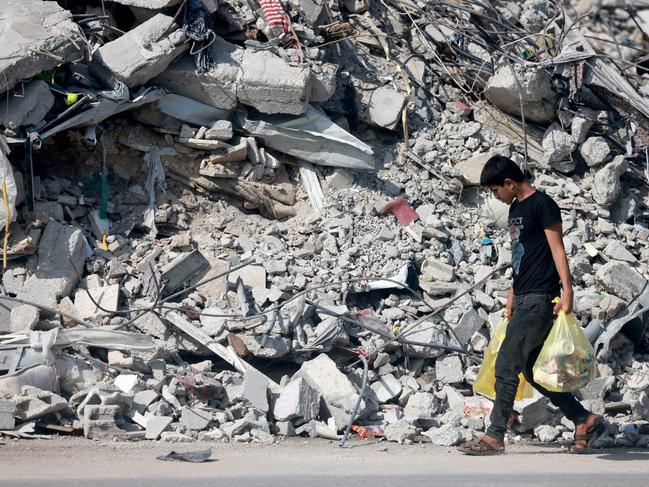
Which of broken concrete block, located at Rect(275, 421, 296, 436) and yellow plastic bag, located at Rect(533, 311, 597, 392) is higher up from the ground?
yellow plastic bag, located at Rect(533, 311, 597, 392)

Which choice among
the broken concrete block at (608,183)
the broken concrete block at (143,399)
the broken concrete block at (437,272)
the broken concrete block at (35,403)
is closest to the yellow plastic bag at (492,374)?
the broken concrete block at (437,272)

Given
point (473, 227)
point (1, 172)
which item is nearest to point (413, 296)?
point (473, 227)

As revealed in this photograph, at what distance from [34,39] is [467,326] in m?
3.95

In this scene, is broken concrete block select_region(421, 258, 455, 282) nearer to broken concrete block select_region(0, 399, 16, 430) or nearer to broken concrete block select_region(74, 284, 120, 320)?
broken concrete block select_region(74, 284, 120, 320)

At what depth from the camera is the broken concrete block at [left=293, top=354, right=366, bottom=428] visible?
5.70 m

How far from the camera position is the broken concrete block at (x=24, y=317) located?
5.92 m

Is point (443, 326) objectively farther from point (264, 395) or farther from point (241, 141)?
point (241, 141)

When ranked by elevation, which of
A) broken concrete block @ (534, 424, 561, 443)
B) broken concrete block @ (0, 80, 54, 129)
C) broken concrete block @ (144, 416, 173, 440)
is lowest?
broken concrete block @ (534, 424, 561, 443)

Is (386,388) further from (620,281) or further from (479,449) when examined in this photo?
(620,281)

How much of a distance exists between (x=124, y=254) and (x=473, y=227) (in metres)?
2.89

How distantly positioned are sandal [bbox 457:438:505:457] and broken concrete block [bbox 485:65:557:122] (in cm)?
394

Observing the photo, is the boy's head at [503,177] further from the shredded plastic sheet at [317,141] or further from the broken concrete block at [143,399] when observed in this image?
the shredded plastic sheet at [317,141]

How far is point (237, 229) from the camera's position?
23.9 feet

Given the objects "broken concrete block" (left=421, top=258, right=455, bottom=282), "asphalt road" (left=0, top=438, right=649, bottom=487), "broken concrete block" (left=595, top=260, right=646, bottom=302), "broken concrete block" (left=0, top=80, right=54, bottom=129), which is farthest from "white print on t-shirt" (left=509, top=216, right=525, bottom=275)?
"broken concrete block" (left=0, top=80, right=54, bottom=129)
